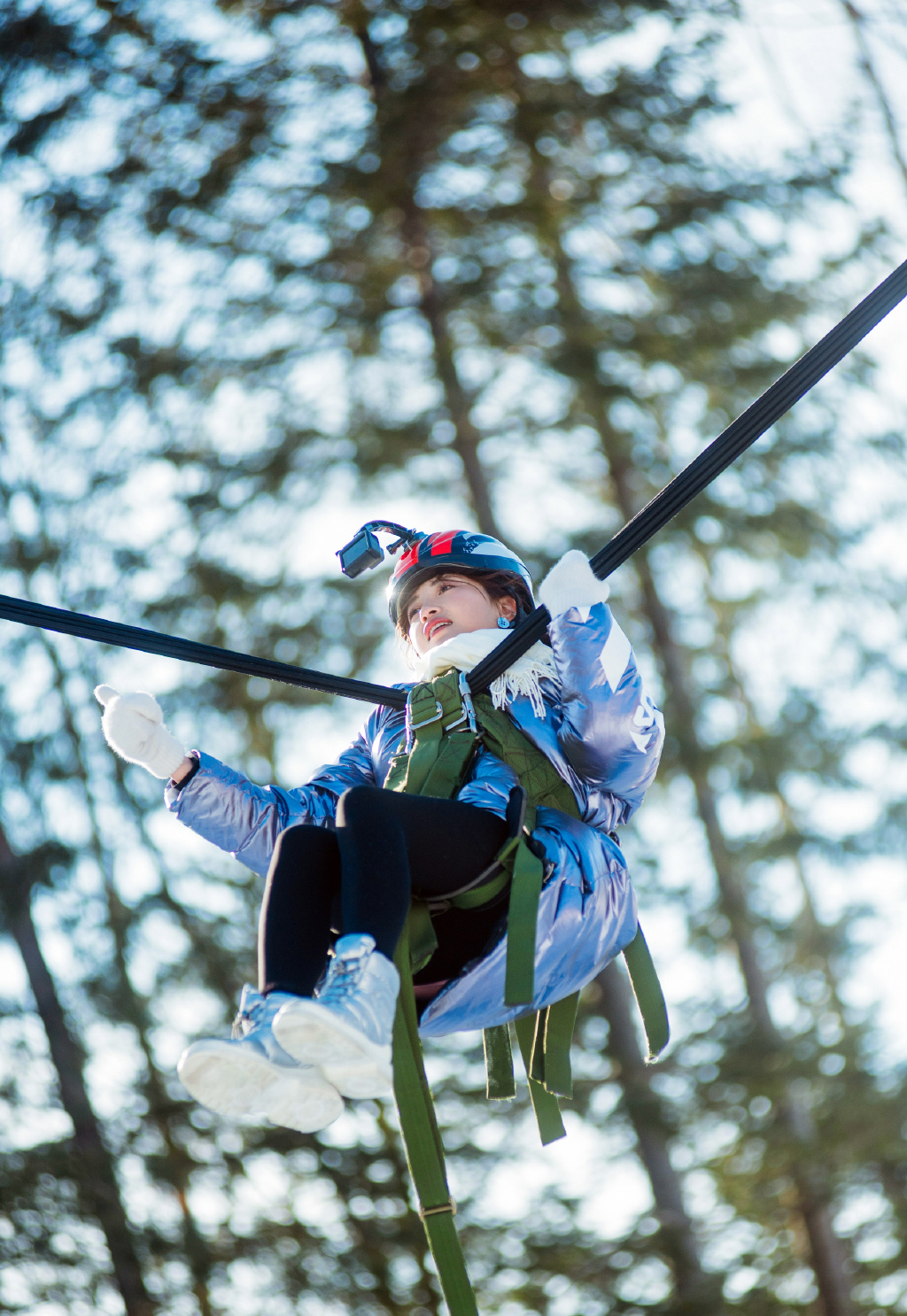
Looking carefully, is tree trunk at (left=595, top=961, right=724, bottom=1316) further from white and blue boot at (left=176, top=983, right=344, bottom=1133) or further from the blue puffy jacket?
white and blue boot at (left=176, top=983, right=344, bottom=1133)

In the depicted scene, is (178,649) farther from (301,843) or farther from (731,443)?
(731,443)

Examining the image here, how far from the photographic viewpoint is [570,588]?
2.84m

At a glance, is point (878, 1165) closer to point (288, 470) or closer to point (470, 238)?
point (288, 470)

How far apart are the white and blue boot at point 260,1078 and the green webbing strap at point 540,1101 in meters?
0.73

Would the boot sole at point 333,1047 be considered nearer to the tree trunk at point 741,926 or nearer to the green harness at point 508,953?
the green harness at point 508,953

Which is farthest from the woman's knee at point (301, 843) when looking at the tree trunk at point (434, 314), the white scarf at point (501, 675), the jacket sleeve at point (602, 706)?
the tree trunk at point (434, 314)

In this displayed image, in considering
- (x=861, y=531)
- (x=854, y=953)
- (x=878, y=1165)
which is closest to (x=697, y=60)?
(x=861, y=531)

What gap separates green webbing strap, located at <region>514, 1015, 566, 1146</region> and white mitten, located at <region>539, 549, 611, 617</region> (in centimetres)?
86

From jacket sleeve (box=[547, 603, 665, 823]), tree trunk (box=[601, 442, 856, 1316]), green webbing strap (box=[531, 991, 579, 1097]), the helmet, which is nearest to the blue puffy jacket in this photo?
jacket sleeve (box=[547, 603, 665, 823])

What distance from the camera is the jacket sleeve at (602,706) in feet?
9.24

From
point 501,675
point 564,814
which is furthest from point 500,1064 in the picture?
point 501,675

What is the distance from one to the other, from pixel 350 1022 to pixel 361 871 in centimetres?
30

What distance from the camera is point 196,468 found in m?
8.53

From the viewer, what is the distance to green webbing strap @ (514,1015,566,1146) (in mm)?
2996
